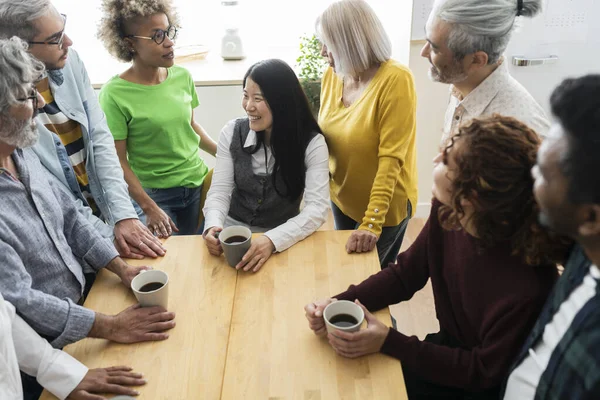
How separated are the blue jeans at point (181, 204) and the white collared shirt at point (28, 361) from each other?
110 cm

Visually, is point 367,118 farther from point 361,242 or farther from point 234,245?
point 234,245

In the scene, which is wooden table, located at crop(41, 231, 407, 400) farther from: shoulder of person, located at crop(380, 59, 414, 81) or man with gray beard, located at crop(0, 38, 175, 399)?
shoulder of person, located at crop(380, 59, 414, 81)

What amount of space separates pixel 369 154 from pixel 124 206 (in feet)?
3.11

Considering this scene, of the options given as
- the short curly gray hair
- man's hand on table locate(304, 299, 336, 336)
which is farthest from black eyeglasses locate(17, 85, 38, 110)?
man's hand on table locate(304, 299, 336, 336)

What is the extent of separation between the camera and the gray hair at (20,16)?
67.5 inches

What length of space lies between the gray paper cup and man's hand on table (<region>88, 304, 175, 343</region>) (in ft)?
0.96

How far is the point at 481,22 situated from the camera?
1.52 m

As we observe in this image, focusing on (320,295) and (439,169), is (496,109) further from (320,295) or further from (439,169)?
(320,295)

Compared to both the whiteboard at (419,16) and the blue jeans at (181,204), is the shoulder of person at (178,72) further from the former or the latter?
the whiteboard at (419,16)

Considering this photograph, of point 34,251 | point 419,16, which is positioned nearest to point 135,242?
point 34,251

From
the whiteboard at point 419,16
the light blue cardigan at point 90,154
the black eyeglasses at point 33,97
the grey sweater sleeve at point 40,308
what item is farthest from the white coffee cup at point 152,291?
the whiteboard at point 419,16

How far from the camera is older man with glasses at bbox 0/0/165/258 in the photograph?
1.75 m

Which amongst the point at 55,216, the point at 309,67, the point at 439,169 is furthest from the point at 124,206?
the point at 309,67

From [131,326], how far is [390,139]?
3.50ft
